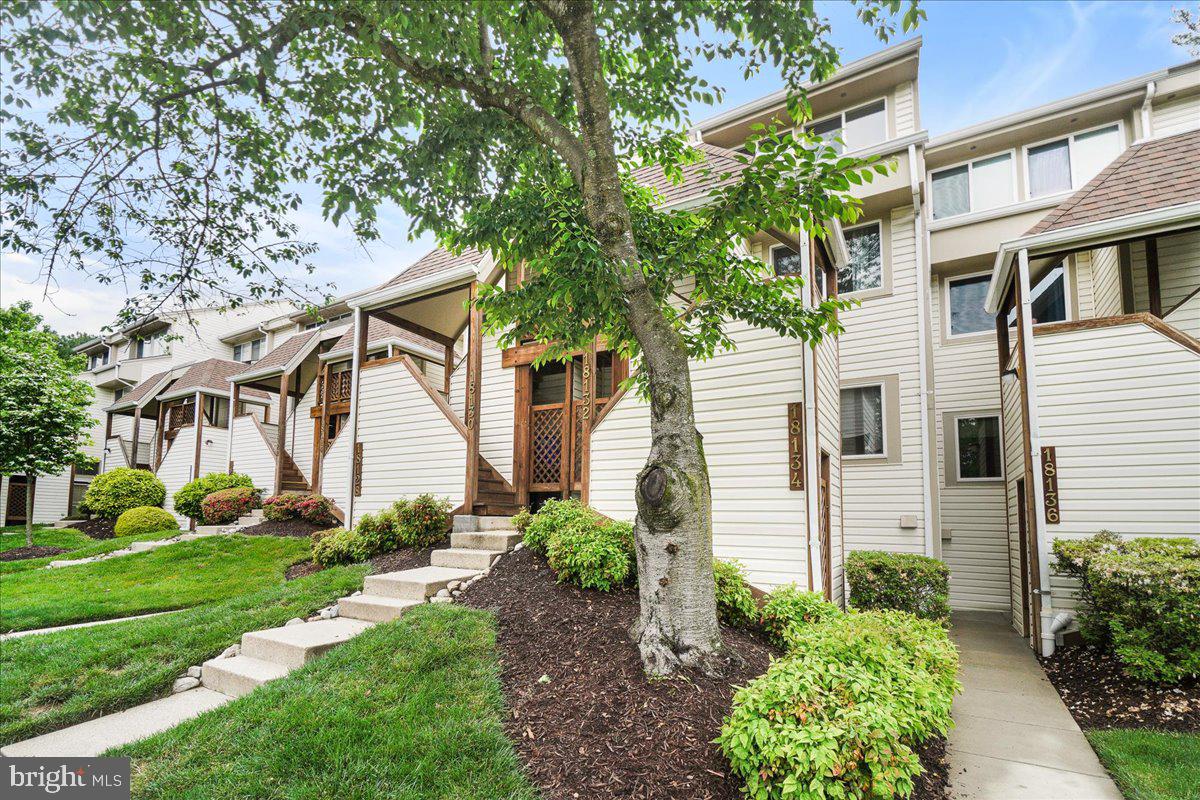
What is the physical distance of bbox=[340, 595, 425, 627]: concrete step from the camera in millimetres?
5715

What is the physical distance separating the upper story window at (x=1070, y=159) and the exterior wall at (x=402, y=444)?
11.5 metres

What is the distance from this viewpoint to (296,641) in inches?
195

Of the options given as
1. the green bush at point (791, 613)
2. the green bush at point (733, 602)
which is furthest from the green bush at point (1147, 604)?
the green bush at point (733, 602)

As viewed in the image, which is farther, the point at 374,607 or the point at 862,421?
the point at 862,421

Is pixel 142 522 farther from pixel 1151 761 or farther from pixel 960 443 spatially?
pixel 1151 761

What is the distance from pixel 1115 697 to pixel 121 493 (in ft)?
74.3

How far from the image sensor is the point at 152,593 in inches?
310

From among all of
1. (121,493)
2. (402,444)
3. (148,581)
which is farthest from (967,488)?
(121,493)

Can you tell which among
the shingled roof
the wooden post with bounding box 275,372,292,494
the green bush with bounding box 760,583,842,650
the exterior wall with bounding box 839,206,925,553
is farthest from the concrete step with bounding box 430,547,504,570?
the wooden post with bounding box 275,372,292,494

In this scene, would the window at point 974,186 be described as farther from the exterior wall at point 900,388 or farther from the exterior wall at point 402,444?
the exterior wall at point 402,444

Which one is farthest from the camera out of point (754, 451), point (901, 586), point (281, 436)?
point (281, 436)

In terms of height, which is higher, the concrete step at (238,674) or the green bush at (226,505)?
the green bush at (226,505)

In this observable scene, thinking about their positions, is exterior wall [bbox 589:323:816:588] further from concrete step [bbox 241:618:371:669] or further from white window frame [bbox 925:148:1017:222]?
white window frame [bbox 925:148:1017:222]

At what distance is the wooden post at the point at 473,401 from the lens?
8.62m
